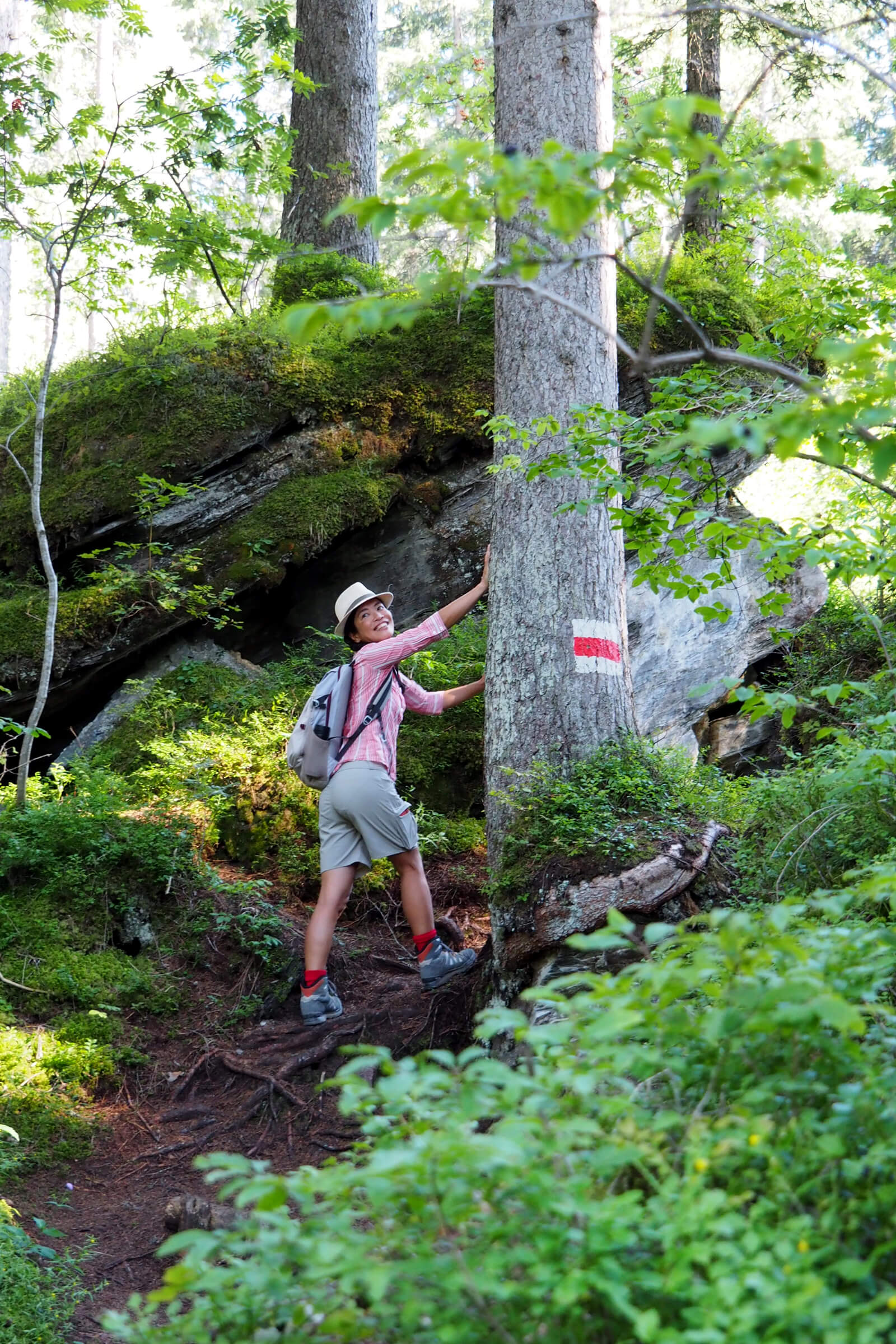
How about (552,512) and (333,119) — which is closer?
(552,512)

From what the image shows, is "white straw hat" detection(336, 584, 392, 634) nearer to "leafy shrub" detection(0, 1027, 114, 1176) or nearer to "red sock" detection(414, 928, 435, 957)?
"red sock" detection(414, 928, 435, 957)

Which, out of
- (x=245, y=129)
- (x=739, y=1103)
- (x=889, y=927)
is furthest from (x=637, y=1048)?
(x=245, y=129)

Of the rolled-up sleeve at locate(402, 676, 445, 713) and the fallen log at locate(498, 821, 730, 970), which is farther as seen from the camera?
the rolled-up sleeve at locate(402, 676, 445, 713)

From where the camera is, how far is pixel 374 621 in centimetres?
602

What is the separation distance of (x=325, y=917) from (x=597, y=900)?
5.73 feet

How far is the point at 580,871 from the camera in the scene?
478cm

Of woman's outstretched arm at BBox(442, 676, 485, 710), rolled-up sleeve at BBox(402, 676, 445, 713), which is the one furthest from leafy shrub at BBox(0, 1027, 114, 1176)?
woman's outstretched arm at BBox(442, 676, 485, 710)

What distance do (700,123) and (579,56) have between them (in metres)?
5.17

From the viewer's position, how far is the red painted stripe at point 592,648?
17.8ft

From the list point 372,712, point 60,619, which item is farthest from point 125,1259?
point 60,619

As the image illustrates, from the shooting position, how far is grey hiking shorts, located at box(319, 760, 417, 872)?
5621 millimetres

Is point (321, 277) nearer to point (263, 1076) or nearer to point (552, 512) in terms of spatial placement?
point (552, 512)

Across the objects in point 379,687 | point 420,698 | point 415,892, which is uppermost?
point 379,687

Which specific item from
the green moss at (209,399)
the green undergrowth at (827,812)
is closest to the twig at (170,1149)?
the green undergrowth at (827,812)
